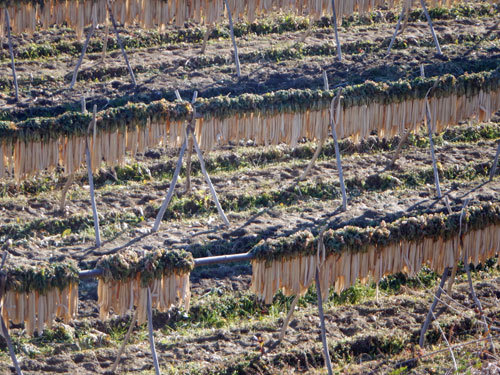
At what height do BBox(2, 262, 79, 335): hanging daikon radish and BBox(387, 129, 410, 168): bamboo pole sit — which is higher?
BBox(387, 129, 410, 168): bamboo pole

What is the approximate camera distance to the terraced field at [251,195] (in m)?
8.70

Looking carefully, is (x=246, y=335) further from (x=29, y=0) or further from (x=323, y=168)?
(x=29, y=0)

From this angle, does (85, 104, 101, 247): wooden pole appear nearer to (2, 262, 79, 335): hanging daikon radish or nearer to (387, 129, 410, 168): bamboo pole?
(2, 262, 79, 335): hanging daikon radish

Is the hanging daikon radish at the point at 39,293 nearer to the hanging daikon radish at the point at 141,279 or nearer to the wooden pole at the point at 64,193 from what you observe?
the hanging daikon radish at the point at 141,279

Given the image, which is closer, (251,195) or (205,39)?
(251,195)

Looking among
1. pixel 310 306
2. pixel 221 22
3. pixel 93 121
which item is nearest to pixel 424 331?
pixel 310 306

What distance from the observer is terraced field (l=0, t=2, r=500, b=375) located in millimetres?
8695

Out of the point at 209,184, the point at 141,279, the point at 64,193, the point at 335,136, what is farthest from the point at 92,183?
the point at 335,136

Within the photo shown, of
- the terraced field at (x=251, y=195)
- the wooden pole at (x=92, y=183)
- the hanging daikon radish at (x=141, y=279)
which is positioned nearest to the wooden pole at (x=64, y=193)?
the terraced field at (x=251, y=195)

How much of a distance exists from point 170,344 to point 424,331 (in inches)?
114

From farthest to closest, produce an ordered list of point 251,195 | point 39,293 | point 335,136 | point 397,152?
point 397,152, point 251,195, point 335,136, point 39,293

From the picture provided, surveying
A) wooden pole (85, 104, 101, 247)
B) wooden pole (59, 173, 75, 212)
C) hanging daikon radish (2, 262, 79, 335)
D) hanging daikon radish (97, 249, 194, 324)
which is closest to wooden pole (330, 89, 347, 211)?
wooden pole (85, 104, 101, 247)

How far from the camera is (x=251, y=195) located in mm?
11383

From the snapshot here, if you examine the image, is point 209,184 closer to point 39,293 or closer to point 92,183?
point 92,183
